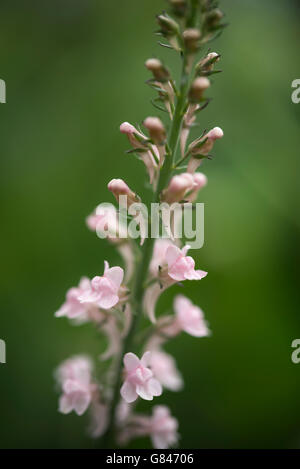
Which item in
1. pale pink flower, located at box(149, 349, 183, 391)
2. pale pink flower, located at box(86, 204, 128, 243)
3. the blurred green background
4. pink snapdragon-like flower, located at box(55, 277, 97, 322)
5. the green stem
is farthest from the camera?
the blurred green background

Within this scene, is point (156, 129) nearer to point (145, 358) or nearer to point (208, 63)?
point (208, 63)

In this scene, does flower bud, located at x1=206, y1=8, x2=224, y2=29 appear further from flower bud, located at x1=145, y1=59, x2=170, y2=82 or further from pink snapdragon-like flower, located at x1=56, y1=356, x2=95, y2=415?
pink snapdragon-like flower, located at x1=56, y1=356, x2=95, y2=415

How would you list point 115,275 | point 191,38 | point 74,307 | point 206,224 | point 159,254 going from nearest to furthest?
point 191,38, point 115,275, point 74,307, point 159,254, point 206,224

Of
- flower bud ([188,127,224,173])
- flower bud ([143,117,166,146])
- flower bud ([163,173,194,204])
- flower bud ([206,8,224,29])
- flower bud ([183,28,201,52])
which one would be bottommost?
flower bud ([163,173,194,204])

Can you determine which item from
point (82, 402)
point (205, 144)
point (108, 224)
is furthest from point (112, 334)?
point (205, 144)

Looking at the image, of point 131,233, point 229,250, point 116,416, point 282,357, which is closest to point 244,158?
point 229,250

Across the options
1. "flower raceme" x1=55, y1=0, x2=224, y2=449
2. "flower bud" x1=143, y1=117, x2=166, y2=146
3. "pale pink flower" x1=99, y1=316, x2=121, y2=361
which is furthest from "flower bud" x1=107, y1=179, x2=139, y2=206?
"pale pink flower" x1=99, y1=316, x2=121, y2=361
